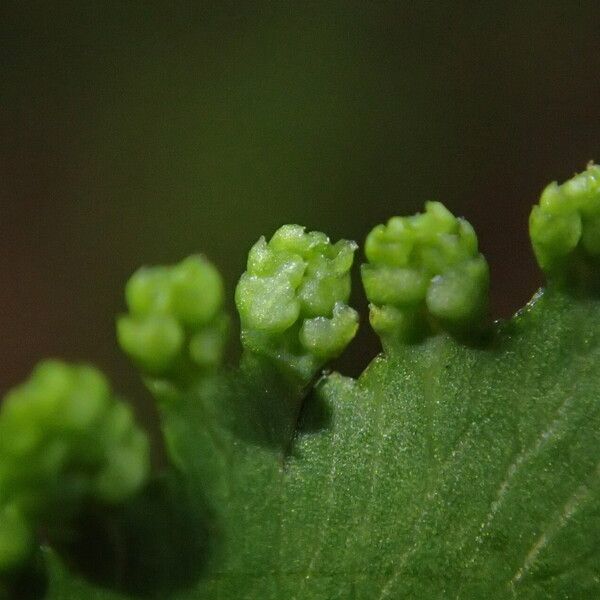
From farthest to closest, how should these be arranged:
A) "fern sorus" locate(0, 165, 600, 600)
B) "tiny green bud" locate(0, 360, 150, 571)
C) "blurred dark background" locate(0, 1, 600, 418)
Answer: "blurred dark background" locate(0, 1, 600, 418) < "fern sorus" locate(0, 165, 600, 600) < "tiny green bud" locate(0, 360, 150, 571)

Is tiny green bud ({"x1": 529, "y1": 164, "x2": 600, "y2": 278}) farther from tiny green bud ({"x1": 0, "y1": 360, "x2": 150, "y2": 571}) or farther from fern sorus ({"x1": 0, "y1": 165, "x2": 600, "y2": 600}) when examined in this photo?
tiny green bud ({"x1": 0, "y1": 360, "x2": 150, "y2": 571})

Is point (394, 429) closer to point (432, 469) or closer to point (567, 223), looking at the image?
point (432, 469)

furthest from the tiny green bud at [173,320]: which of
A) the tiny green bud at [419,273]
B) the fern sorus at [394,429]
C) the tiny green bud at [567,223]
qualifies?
the tiny green bud at [567,223]

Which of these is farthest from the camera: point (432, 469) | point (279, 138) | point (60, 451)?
point (279, 138)

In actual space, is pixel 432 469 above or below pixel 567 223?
below

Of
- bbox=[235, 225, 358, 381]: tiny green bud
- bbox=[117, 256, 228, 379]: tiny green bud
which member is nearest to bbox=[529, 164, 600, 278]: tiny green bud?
bbox=[235, 225, 358, 381]: tiny green bud

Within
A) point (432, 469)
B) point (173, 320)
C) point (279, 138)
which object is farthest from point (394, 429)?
point (279, 138)

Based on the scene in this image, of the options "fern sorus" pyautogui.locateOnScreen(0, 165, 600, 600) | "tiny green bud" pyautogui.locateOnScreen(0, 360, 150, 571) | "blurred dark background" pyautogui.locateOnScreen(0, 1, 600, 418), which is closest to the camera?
"tiny green bud" pyautogui.locateOnScreen(0, 360, 150, 571)

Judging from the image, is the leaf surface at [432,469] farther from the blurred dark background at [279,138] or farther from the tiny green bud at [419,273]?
the blurred dark background at [279,138]
